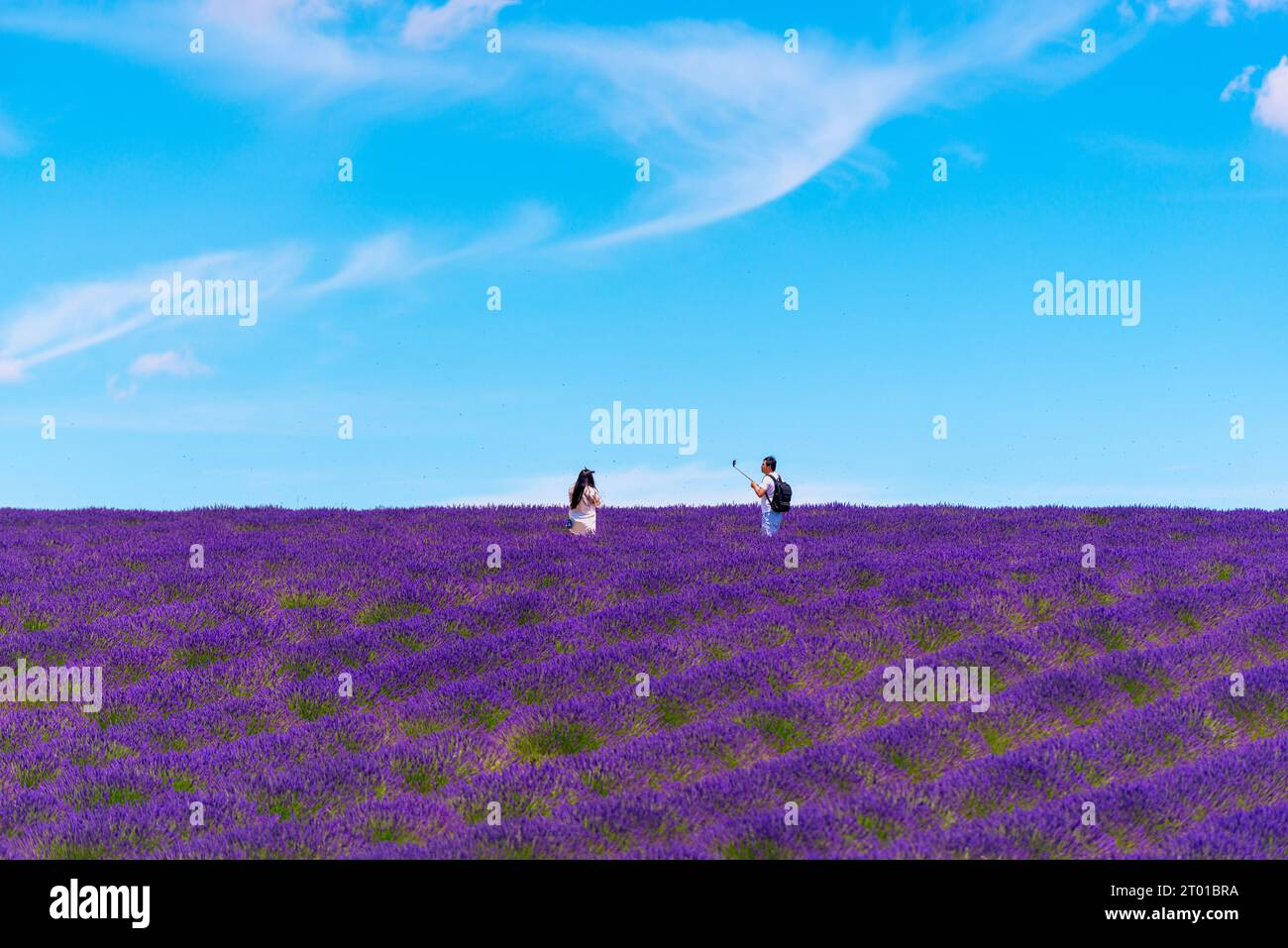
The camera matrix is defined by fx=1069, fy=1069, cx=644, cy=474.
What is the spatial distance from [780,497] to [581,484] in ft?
9.35

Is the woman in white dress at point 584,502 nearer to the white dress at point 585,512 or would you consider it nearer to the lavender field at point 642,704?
→ the white dress at point 585,512

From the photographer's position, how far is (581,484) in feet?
50.3

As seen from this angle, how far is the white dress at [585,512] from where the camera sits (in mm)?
15398

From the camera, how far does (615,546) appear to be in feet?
45.1

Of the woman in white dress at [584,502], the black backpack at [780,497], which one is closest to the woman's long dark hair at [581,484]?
the woman in white dress at [584,502]

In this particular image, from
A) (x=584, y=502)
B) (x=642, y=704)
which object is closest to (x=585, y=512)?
(x=584, y=502)

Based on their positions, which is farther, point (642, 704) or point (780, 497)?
point (780, 497)

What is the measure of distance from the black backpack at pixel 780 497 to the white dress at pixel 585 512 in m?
2.52

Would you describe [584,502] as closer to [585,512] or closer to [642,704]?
[585,512]
